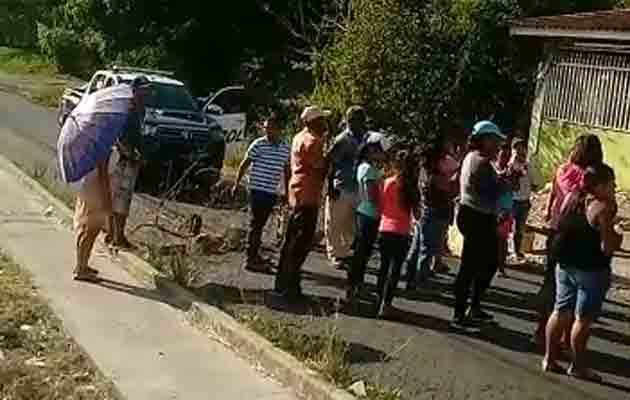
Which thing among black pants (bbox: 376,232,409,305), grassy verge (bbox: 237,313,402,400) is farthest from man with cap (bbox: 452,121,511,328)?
grassy verge (bbox: 237,313,402,400)

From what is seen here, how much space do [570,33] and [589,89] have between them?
105 cm

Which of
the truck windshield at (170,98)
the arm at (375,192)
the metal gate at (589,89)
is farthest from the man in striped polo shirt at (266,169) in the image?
the metal gate at (589,89)

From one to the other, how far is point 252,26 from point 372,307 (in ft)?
76.7

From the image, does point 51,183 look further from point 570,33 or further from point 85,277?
point 570,33

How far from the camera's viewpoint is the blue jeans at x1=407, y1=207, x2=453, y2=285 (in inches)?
389

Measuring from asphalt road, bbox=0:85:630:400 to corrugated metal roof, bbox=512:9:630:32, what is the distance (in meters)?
7.17

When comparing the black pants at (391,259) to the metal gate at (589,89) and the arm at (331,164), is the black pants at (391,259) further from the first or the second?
the metal gate at (589,89)

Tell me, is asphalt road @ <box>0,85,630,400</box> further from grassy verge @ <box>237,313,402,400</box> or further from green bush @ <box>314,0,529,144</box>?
green bush @ <box>314,0,529,144</box>

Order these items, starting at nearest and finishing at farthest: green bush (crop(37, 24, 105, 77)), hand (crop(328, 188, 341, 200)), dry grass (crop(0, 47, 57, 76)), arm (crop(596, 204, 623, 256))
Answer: arm (crop(596, 204, 623, 256))
hand (crop(328, 188, 341, 200))
green bush (crop(37, 24, 105, 77))
dry grass (crop(0, 47, 57, 76))

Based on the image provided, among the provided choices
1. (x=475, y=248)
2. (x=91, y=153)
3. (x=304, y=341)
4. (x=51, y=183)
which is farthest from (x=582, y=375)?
(x=51, y=183)

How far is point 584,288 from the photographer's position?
7305 millimetres

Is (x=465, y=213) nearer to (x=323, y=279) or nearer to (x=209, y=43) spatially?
(x=323, y=279)

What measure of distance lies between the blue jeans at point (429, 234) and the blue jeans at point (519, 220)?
7.96ft

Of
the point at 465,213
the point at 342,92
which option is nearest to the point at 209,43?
the point at 342,92
